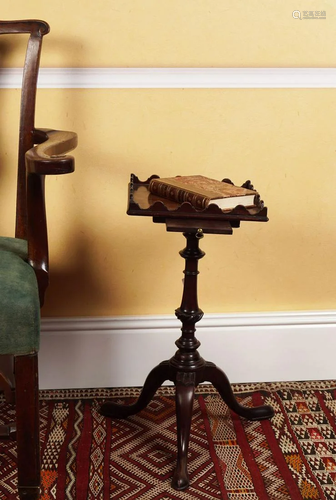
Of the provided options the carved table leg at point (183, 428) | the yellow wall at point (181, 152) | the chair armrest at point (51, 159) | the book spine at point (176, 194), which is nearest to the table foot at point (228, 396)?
the carved table leg at point (183, 428)

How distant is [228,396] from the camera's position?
185 cm

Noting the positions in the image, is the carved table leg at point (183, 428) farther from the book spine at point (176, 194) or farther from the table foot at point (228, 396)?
the book spine at point (176, 194)

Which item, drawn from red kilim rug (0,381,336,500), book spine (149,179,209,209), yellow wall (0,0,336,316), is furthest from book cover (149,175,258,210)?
red kilim rug (0,381,336,500)

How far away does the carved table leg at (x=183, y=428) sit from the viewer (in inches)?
63.8

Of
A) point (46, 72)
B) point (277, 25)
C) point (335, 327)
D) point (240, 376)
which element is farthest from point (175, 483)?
point (277, 25)

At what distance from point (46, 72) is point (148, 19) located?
329mm

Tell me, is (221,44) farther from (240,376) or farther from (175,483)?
(175,483)

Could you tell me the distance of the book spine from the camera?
146cm

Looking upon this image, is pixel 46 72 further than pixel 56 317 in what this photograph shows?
No

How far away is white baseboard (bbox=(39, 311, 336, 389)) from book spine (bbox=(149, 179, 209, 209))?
595mm

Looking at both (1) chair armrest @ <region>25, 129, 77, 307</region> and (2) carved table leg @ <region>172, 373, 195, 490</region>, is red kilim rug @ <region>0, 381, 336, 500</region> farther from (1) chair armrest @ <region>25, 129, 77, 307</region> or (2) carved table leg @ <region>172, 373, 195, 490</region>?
(1) chair armrest @ <region>25, 129, 77, 307</region>

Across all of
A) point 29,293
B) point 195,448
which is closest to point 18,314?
point 29,293

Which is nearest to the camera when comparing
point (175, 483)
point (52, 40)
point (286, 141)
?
point (175, 483)

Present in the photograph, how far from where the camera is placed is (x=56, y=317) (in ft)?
6.71
